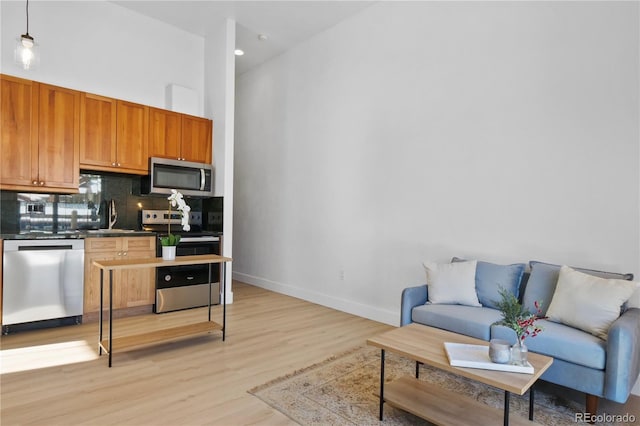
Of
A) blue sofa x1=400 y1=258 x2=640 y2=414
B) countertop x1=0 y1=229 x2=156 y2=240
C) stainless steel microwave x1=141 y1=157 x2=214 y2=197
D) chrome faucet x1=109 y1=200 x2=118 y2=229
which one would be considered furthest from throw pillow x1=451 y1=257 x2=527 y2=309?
chrome faucet x1=109 y1=200 x2=118 y2=229

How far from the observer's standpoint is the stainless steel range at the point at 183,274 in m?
4.35

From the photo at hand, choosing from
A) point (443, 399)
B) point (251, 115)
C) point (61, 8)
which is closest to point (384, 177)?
point (443, 399)

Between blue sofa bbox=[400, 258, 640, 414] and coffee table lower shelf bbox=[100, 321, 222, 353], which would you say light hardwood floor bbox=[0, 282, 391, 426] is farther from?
blue sofa bbox=[400, 258, 640, 414]

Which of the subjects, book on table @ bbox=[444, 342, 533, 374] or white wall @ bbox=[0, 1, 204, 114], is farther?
white wall @ bbox=[0, 1, 204, 114]

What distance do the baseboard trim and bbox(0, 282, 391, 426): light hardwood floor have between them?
120 mm

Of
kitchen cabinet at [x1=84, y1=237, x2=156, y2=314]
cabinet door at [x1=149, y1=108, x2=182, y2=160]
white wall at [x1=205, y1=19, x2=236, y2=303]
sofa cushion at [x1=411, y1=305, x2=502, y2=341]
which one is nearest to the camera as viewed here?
sofa cushion at [x1=411, y1=305, x2=502, y2=341]

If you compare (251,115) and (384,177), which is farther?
(251,115)

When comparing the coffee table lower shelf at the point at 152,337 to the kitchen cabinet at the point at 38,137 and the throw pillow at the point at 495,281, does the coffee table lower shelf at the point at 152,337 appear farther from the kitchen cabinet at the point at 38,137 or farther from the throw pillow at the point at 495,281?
the throw pillow at the point at 495,281

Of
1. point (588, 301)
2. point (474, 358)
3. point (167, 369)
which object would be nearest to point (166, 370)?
point (167, 369)

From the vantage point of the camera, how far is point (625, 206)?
269cm

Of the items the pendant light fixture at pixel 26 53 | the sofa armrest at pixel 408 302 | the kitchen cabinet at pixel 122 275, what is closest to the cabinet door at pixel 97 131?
the kitchen cabinet at pixel 122 275

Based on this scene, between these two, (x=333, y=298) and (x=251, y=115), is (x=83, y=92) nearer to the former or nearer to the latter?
(x=251, y=115)

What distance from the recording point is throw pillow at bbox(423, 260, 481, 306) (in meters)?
3.05

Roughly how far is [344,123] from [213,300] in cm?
266
